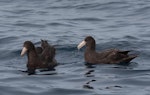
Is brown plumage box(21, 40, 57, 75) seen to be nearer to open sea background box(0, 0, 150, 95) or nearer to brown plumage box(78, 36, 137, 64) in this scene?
open sea background box(0, 0, 150, 95)

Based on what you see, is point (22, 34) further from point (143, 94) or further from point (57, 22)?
point (143, 94)

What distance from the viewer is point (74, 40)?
20969 mm

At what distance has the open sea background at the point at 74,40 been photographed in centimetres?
1510

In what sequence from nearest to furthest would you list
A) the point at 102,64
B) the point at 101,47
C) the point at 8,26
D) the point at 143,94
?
the point at 143,94
the point at 102,64
the point at 101,47
the point at 8,26

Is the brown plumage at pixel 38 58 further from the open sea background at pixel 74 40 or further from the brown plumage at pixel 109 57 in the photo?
the brown plumage at pixel 109 57

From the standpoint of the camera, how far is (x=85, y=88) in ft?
48.7

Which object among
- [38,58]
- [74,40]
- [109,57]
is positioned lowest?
[109,57]

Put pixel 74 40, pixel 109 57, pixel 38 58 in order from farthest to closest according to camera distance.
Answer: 1. pixel 74 40
2. pixel 109 57
3. pixel 38 58

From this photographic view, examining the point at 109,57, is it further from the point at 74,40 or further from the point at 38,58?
the point at 74,40

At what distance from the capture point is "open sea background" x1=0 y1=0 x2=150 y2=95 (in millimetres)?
15102

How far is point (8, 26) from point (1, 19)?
1810 mm

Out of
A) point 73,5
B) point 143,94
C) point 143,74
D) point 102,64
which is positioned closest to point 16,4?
point 73,5

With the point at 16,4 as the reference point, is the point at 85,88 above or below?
below

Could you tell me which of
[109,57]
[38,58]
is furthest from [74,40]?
[38,58]
